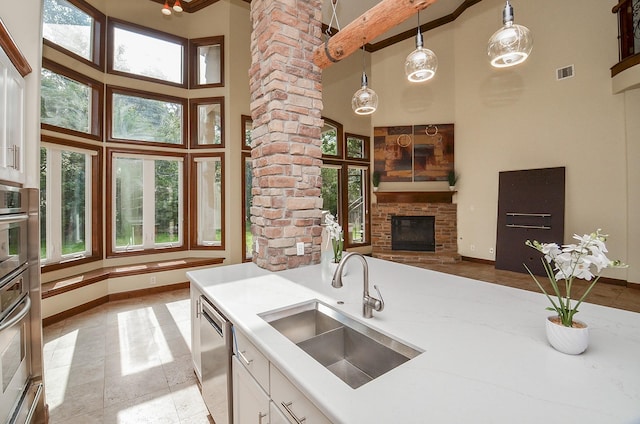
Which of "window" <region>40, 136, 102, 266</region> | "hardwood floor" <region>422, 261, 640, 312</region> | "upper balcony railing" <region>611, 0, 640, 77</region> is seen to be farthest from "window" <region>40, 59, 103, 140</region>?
"upper balcony railing" <region>611, 0, 640, 77</region>

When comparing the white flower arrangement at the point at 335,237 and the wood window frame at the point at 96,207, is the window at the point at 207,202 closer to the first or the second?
the wood window frame at the point at 96,207

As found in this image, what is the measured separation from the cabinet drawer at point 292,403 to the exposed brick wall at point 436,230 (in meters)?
5.67

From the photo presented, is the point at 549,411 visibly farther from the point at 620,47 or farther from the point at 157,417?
the point at 620,47

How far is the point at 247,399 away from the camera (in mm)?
1275

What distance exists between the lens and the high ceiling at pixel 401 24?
5061 mm

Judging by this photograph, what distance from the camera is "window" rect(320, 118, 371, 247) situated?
6.52 meters

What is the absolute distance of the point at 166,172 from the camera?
190 inches

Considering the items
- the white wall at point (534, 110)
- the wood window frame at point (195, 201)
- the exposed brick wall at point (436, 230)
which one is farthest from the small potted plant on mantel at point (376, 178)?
the wood window frame at point (195, 201)

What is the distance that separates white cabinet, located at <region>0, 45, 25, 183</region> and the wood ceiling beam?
1.86 m

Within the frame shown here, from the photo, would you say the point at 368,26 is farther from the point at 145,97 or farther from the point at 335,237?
the point at 145,97

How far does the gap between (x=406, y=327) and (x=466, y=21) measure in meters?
7.23

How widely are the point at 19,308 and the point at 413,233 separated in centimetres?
647

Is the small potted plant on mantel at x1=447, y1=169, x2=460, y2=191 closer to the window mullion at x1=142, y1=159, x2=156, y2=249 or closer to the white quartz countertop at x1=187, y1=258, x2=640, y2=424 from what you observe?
the white quartz countertop at x1=187, y1=258, x2=640, y2=424

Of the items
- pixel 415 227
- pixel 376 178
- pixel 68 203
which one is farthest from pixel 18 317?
pixel 415 227
